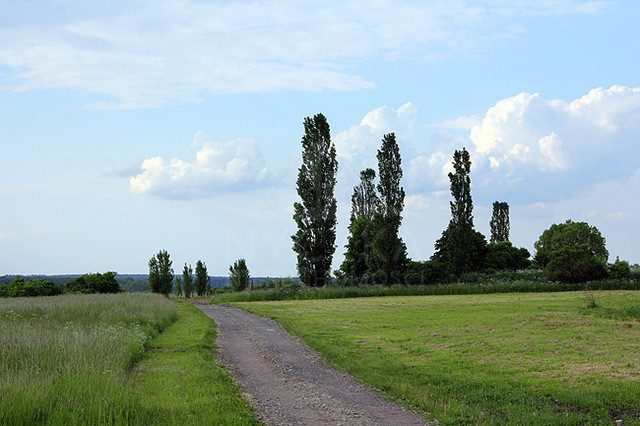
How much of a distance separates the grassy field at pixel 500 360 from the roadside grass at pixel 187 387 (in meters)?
3.38

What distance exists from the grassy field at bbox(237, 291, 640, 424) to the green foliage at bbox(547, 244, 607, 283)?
84.9ft

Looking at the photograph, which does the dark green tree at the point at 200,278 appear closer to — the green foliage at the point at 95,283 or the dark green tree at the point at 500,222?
the green foliage at the point at 95,283

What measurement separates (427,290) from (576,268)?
14890 millimetres

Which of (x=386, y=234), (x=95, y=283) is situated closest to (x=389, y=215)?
(x=386, y=234)

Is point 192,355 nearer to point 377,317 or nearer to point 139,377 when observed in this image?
point 139,377

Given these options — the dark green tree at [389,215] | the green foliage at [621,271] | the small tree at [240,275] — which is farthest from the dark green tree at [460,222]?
the small tree at [240,275]

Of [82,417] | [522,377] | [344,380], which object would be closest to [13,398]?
[82,417]

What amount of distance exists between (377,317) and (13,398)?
22.2 metres

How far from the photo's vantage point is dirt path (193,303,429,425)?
9.34 meters

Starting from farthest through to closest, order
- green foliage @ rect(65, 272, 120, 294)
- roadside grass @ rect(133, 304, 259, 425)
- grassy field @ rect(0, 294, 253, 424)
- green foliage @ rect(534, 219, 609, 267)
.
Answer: green foliage @ rect(534, 219, 609, 267) < green foliage @ rect(65, 272, 120, 294) < roadside grass @ rect(133, 304, 259, 425) < grassy field @ rect(0, 294, 253, 424)

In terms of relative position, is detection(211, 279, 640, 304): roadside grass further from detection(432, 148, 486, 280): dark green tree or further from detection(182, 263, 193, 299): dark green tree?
detection(182, 263, 193, 299): dark green tree

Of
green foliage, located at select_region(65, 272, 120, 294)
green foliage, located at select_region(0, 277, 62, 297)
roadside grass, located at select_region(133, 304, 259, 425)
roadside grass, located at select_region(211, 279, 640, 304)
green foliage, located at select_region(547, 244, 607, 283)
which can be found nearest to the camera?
roadside grass, located at select_region(133, 304, 259, 425)

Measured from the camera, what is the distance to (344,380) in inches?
497

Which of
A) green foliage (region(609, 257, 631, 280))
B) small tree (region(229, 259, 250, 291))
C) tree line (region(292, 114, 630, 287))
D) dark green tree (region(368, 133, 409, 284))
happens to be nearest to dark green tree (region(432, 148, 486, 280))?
tree line (region(292, 114, 630, 287))
